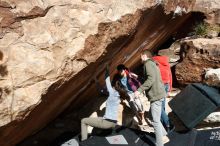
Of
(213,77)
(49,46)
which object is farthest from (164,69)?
(49,46)

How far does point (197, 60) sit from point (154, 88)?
2676mm

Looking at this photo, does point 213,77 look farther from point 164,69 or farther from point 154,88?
point 154,88

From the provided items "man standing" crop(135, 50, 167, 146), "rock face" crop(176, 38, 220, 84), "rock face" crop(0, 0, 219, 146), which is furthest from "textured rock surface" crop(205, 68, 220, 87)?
"rock face" crop(0, 0, 219, 146)

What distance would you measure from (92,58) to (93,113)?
3.04 metres

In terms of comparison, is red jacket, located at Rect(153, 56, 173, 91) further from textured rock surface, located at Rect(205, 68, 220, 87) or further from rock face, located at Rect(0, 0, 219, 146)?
rock face, located at Rect(0, 0, 219, 146)

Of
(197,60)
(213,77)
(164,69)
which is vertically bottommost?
(213,77)

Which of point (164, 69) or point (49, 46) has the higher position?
point (49, 46)

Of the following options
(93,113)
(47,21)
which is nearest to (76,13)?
(47,21)

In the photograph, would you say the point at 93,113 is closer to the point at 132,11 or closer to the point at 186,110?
the point at 186,110

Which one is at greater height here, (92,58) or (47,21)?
(47,21)

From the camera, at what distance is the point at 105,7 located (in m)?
7.38

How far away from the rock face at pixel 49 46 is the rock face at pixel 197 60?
2.63 metres

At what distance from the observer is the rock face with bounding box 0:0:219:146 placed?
6.50 metres

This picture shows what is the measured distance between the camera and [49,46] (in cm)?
680
